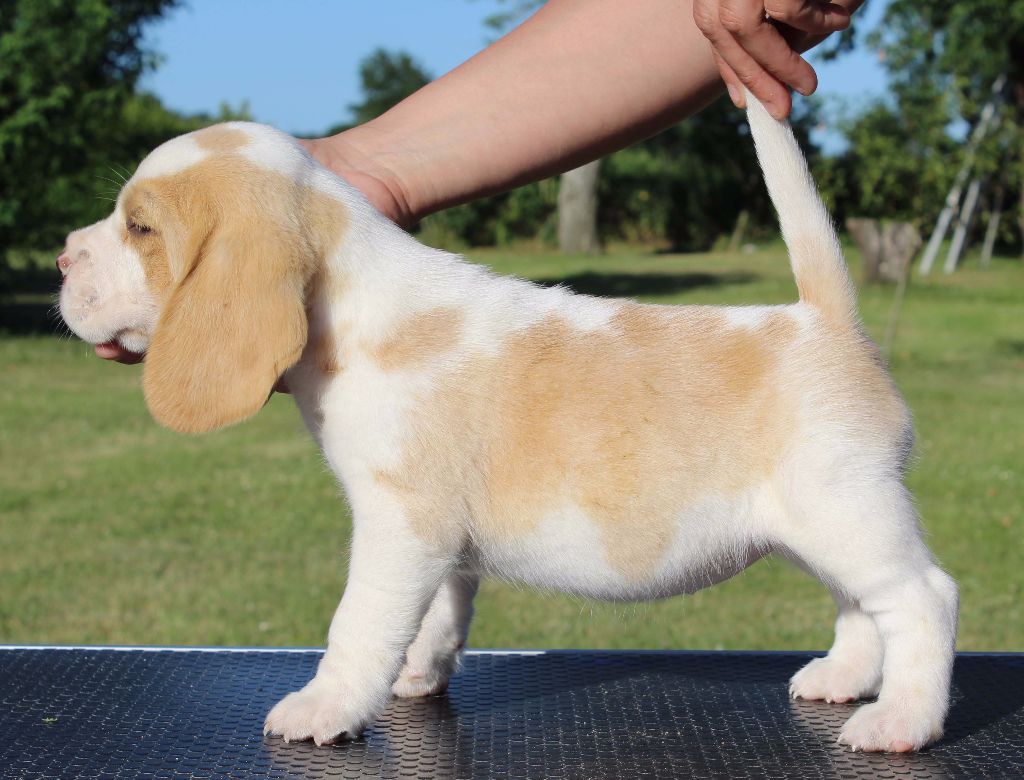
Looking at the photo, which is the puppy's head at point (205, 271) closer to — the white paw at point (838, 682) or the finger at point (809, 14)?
the finger at point (809, 14)

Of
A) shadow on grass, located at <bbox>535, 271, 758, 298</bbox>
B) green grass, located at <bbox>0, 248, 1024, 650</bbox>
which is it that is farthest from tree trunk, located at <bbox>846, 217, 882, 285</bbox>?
green grass, located at <bbox>0, 248, 1024, 650</bbox>

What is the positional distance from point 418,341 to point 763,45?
2.92ft

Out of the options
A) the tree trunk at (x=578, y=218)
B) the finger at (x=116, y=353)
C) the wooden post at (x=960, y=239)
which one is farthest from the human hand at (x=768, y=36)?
the tree trunk at (x=578, y=218)

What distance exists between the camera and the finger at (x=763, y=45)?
7.65 feet

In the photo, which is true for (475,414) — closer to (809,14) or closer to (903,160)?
(809,14)

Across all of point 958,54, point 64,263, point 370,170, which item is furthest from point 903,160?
point 64,263

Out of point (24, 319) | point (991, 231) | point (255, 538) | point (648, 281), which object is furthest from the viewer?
point (991, 231)

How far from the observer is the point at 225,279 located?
2105mm

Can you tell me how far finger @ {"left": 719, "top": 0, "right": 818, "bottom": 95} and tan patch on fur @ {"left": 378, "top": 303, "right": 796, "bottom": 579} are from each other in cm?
62

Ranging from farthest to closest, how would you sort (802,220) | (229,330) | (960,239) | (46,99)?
(960,239) < (46,99) < (802,220) < (229,330)

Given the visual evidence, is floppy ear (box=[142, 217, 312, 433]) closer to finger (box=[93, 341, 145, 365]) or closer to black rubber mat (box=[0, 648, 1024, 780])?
finger (box=[93, 341, 145, 365])

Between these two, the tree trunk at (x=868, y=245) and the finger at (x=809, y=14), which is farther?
the tree trunk at (x=868, y=245)

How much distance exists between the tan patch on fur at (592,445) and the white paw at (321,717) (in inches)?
13.8

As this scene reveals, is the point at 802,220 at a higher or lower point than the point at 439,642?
higher
